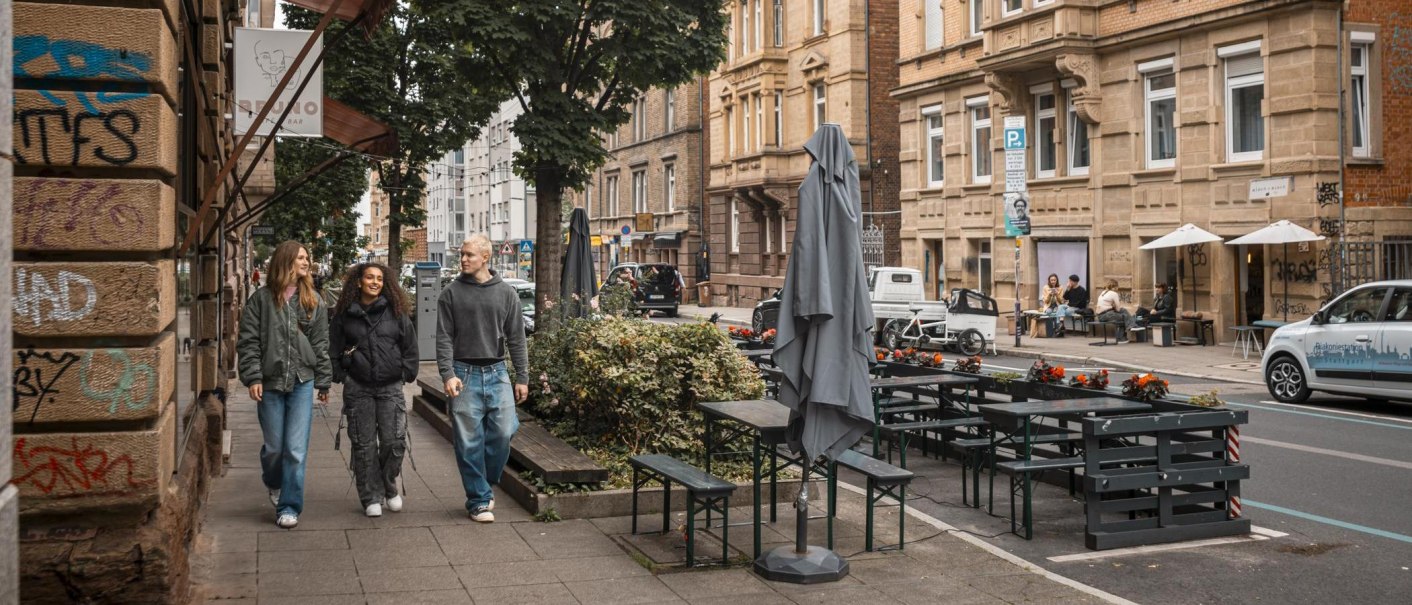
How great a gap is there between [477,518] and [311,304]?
70.9 inches

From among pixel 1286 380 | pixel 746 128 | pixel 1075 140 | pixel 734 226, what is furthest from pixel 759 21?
pixel 1286 380

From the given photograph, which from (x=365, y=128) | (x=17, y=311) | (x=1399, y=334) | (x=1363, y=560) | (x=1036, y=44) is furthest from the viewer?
(x=1036, y=44)

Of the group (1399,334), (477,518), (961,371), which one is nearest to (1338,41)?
(1399,334)

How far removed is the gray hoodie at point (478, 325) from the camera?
8.56 m

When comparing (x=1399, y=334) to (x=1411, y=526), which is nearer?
(x=1411, y=526)

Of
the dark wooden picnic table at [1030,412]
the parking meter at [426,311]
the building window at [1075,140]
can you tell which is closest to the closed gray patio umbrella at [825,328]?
the dark wooden picnic table at [1030,412]

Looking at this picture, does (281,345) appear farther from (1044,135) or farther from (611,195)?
(611,195)

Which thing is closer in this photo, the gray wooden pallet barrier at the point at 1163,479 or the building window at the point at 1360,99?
the gray wooden pallet barrier at the point at 1163,479

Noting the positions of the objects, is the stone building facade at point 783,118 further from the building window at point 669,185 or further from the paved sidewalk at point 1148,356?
the paved sidewalk at point 1148,356

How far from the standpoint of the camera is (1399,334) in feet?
49.8

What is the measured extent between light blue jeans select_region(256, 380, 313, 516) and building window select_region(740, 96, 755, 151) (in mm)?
38738

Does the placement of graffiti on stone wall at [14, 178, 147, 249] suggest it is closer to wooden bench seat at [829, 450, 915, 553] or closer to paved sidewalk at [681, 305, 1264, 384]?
wooden bench seat at [829, 450, 915, 553]

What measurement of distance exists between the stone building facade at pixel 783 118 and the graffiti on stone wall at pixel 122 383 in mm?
32381

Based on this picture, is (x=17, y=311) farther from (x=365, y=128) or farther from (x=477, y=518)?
(x=365, y=128)
